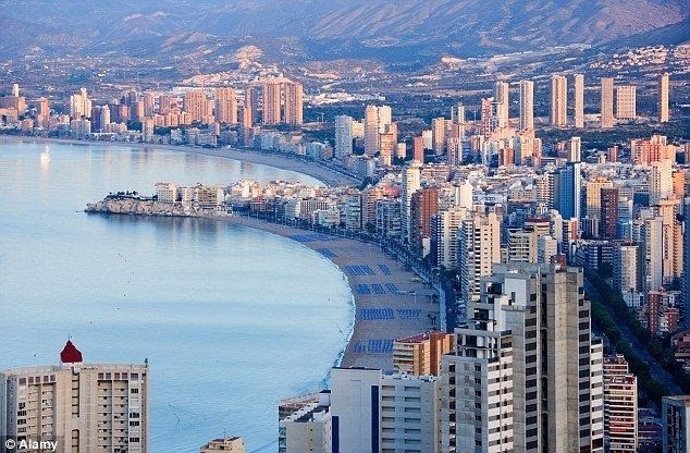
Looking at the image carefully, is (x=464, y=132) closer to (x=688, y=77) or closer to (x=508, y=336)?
(x=688, y=77)

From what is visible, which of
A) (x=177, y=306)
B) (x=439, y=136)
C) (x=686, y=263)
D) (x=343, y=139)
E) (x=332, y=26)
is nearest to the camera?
(x=686, y=263)

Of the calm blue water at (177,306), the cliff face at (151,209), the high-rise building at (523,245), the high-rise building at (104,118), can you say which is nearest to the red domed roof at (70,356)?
the calm blue water at (177,306)

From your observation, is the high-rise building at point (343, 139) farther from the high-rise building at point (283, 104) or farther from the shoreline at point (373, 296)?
the shoreline at point (373, 296)

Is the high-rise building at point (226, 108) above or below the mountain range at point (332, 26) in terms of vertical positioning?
below

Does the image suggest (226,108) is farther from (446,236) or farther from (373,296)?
(373,296)

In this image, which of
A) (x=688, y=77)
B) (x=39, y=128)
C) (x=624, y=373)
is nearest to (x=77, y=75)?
(x=39, y=128)

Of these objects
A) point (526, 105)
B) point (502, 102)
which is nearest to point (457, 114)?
point (502, 102)
